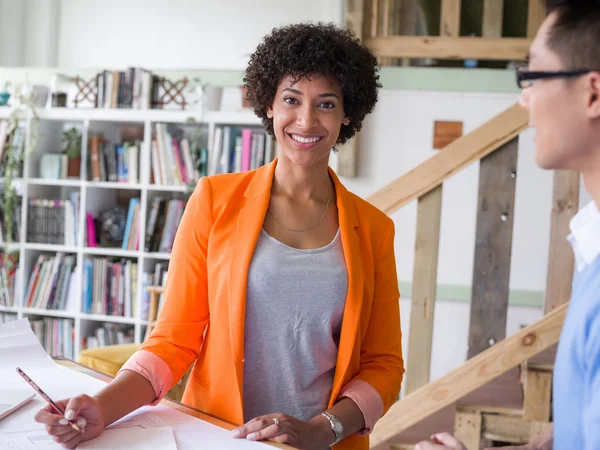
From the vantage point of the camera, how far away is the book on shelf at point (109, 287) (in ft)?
15.4

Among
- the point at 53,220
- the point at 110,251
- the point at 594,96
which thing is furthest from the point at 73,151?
the point at 594,96

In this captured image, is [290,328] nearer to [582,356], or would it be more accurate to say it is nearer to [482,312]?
[582,356]

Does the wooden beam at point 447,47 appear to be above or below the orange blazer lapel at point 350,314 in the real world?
above

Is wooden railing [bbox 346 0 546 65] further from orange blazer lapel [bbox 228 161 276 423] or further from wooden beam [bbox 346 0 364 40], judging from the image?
orange blazer lapel [bbox 228 161 276 423]

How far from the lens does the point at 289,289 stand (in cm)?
144

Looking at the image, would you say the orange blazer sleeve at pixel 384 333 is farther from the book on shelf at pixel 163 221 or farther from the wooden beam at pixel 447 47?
the book on shelf at pixel 163 221

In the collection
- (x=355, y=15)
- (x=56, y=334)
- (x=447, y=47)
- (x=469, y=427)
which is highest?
(x=355, y=15)

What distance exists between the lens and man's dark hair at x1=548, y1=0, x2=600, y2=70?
0.97m

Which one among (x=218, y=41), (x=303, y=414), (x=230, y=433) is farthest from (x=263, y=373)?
(x=218, y=41)

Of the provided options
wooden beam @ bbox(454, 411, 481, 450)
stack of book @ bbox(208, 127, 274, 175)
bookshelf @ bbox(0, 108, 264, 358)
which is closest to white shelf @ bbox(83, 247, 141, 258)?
bookshelf @ bbox(0, 108, 264, 358)

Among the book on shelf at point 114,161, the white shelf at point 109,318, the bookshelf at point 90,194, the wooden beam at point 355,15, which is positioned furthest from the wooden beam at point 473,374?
the book on shelf at point 114,161

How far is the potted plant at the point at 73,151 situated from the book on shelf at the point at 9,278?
27.4 inches

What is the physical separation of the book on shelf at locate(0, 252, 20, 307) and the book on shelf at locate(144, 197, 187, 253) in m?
0.99

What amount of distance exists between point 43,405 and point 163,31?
16.5 ft
